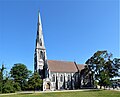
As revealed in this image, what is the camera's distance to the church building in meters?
71.0

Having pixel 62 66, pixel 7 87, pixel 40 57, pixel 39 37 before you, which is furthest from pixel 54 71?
pixel 7 87

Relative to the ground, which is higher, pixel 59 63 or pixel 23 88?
pixel 59 63

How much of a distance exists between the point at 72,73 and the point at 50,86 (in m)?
11.7

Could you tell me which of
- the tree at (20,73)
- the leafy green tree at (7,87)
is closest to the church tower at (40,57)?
the tree at (20,73)

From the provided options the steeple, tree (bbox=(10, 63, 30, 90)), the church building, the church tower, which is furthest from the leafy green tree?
the steeple

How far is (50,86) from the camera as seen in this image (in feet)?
226

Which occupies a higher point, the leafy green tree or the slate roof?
the slate roof

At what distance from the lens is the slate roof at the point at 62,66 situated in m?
73.7

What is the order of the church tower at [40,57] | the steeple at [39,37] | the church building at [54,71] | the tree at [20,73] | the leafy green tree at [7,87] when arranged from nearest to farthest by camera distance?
the leafy green tree at [7,87]
the tree at [20,73]
the church building at [54,71]
the church tower at [40,57]
the steeple at [39,37]

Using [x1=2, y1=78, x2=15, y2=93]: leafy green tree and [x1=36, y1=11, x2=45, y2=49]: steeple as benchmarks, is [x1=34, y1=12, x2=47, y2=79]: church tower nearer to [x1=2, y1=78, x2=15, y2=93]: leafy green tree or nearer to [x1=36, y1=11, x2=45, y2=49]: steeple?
[x1=36, y1=11, x2=45, y2=49]: steeple

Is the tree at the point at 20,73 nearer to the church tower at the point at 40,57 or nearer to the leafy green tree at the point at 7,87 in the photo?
the church tower at the point at 40,57

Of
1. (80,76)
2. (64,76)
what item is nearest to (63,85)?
(64,76)

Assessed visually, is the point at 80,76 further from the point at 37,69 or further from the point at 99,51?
the point at 99,51

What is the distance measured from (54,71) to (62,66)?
19.1 ft
